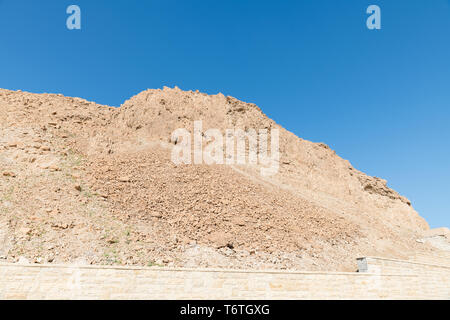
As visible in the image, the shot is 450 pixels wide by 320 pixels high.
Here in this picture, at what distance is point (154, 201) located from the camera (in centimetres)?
1605

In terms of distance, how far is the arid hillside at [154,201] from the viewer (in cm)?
1245

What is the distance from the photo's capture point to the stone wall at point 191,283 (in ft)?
27.5

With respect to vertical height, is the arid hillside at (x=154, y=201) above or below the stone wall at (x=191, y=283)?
above

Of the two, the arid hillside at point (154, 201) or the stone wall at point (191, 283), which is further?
the arid hillside at point (154, 201)

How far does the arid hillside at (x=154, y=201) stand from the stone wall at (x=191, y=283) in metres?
2.56

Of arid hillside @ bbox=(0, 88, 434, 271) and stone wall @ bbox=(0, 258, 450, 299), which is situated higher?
arid hillside @ bbox=(0, 88, 434, 271)

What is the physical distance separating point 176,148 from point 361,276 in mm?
15055

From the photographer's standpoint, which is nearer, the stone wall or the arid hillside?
the stone wall

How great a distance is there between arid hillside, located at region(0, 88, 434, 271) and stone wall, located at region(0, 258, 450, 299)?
2.56 metres

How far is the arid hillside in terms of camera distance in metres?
12.5
